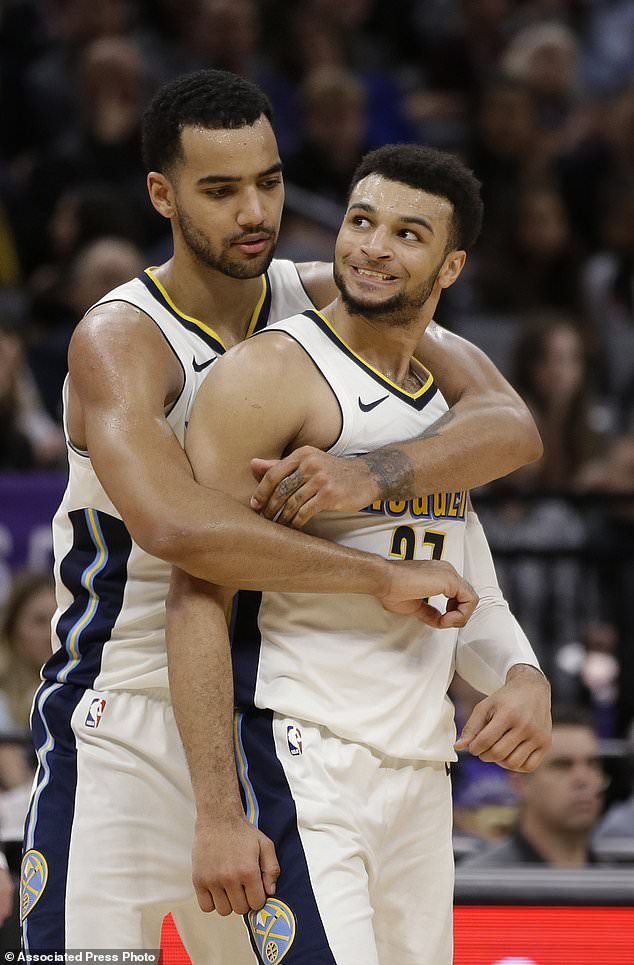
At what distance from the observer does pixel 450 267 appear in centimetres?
335

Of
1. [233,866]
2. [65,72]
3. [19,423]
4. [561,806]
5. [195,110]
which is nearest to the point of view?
[233,866]

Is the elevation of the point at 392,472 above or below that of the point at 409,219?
below

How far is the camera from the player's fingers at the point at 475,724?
3104mm

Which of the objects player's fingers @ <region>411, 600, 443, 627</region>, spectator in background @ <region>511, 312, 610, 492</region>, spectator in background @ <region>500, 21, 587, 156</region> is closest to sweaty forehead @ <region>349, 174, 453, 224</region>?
player's fingers @ <region>411, 600, 443, 627</region>

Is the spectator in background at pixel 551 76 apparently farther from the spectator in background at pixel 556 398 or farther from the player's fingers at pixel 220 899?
the player's fingers at pixel 220 899

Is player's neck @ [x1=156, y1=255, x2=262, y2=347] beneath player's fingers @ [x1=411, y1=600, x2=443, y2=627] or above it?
above

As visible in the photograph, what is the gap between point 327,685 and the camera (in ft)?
10.1

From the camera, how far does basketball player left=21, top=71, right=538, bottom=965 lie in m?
3.01

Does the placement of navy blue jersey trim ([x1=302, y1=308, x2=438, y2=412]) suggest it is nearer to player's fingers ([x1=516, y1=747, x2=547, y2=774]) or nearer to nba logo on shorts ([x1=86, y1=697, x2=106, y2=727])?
player's fingers ([x1=516, y1=747, x2=547, y2=774])

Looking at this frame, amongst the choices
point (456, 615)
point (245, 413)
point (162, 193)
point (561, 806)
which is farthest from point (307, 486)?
point (561, 806)

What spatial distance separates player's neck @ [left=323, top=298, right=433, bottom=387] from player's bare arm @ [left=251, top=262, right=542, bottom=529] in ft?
0.52

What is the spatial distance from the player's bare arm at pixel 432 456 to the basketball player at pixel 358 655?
7 cm

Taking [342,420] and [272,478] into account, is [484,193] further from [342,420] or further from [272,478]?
[272,478]

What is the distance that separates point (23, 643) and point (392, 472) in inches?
139
